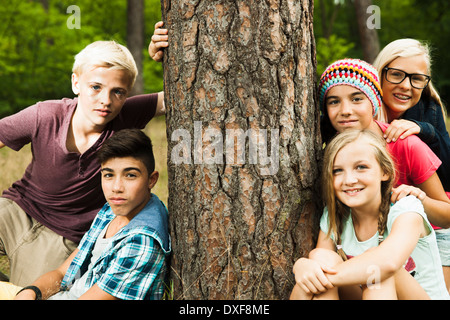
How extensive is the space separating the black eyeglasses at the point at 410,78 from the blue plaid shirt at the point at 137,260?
183 cm

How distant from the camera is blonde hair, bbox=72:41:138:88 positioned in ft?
10.5

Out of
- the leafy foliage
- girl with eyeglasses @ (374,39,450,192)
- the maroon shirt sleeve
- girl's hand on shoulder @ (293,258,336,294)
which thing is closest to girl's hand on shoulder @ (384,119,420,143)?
girl with eyeglasses @ (374,39,450,192)

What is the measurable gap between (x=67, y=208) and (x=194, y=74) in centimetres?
156

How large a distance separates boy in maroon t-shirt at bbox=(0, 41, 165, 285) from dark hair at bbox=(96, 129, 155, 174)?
1.43ft

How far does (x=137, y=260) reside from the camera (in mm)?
2525

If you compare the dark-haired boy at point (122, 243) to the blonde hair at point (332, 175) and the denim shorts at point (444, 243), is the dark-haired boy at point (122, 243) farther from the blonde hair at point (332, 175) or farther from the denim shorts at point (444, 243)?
the denim shorts at point (444, 243)

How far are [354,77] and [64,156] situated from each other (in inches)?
80.0

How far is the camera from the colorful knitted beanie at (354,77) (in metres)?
2.80

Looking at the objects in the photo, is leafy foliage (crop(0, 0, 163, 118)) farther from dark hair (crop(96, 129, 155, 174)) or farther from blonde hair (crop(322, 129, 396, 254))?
blonde hair (crop(322, 129, 396, 254))

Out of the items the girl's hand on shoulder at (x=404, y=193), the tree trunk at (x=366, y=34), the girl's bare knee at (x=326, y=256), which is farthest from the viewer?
the tree trunk at (x=366, y=34)

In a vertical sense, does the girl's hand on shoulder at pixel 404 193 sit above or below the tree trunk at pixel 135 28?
below

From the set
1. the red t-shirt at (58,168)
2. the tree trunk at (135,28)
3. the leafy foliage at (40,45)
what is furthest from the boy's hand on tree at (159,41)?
the leafy foliage at (40,45)

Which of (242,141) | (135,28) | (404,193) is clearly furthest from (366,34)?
(242,141)
